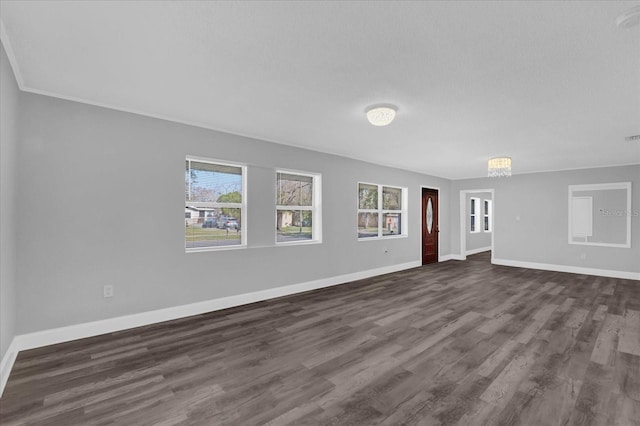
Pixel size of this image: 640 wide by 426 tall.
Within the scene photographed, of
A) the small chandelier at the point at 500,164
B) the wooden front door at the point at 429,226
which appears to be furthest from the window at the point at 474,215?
the small chandelier at the point at 500,164

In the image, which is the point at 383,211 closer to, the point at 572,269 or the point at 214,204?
the point at 214,204

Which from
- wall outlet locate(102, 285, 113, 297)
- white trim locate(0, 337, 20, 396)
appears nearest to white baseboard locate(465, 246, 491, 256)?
wall outlet locate(102, 285, 113, 297)

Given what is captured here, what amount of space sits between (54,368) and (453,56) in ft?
13.7

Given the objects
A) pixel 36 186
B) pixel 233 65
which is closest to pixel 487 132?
pixel 233 65

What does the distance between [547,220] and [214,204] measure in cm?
800

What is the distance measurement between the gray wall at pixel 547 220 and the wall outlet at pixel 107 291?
884 centimetres

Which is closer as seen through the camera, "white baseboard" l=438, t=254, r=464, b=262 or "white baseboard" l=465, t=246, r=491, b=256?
"white baseboard" l=438, t=254, r=464, b=262

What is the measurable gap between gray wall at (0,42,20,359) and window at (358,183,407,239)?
16.9ft

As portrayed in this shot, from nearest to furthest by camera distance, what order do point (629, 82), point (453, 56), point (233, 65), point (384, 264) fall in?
point (453, 56), point (233, 65), point (629, 82), point (384, 264)

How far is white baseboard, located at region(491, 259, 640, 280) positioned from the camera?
6246 mm

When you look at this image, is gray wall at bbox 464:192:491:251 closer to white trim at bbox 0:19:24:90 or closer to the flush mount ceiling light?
the flush mount ceiling light

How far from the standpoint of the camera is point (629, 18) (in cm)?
166

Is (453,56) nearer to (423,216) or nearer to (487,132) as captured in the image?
(487,132)

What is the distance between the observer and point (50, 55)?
2.22 m
